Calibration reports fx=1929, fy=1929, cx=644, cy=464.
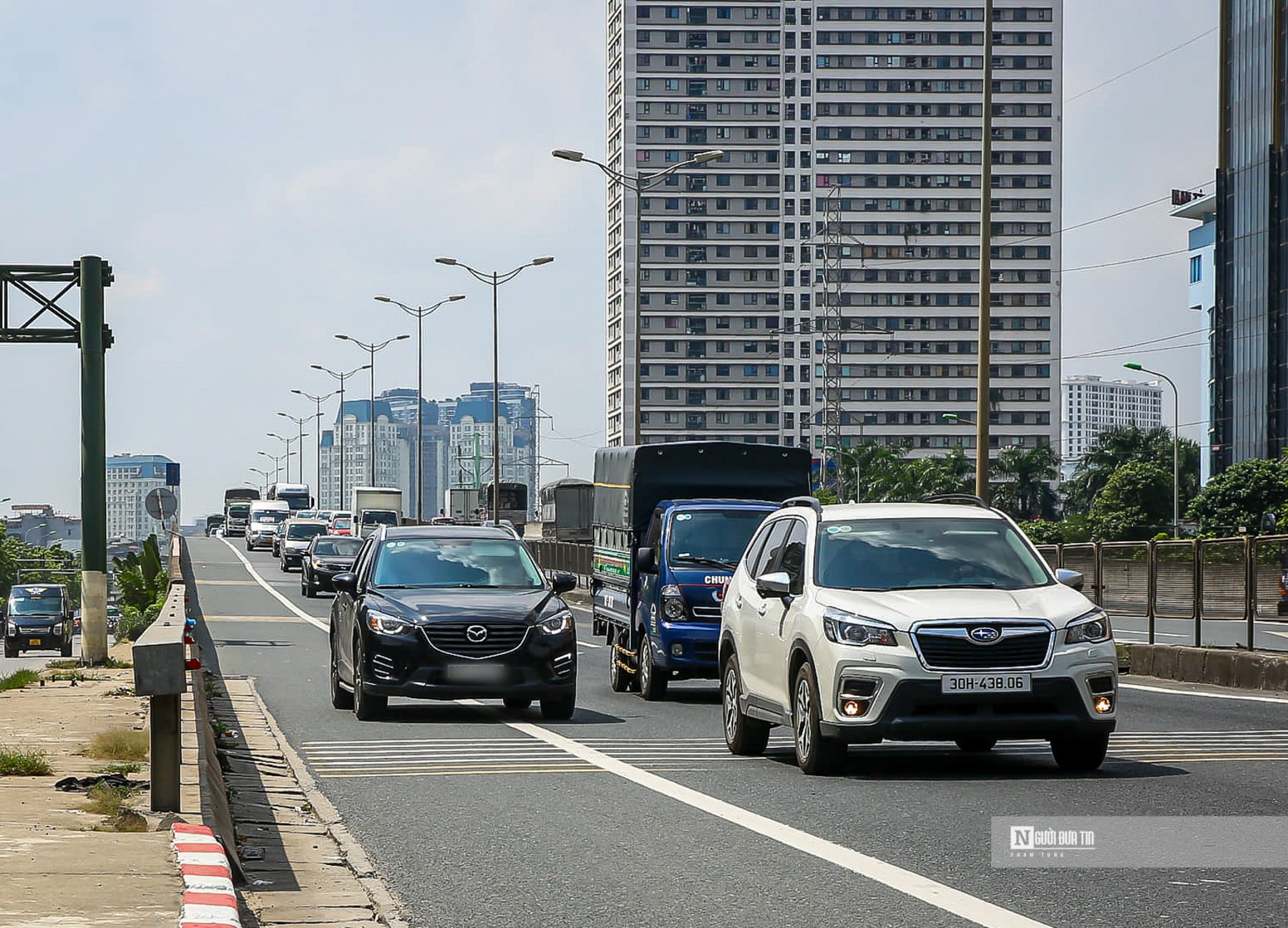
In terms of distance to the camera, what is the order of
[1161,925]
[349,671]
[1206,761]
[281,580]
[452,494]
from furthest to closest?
1. [452,494]
2. [281,580]
3. [349,671]
4. [1206,761]
5. [1161,925]

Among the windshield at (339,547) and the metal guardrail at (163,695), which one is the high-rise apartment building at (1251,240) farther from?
the metal guardrail at (163,695)

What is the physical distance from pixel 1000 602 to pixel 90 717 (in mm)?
7409

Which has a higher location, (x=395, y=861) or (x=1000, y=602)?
(x=1000, y=602)

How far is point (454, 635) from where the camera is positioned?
1608cm

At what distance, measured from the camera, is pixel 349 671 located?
1712 cm

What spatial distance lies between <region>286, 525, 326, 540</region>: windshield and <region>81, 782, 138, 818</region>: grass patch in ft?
191

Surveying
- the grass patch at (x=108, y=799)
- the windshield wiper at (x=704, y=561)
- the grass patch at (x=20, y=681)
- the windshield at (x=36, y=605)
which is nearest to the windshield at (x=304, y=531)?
the windshield at (x=36, y=605)

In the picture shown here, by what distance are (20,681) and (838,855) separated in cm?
1355

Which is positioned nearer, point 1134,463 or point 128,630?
point 128,630

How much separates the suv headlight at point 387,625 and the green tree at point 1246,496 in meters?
63.2

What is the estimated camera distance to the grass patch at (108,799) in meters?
8.81

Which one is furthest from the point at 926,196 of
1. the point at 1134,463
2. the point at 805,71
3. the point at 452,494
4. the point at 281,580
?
the point at 281,580

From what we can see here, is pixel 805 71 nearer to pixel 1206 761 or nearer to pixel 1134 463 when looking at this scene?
pixel 1134 463

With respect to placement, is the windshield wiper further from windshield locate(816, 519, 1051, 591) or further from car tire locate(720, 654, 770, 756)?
windshield locate(816, 519, 1051, 591)
